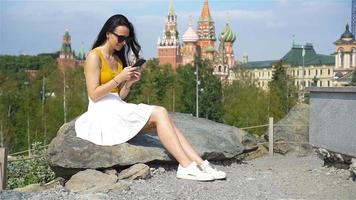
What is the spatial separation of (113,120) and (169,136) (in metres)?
0.59

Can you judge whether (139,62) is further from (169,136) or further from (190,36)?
(190,36)

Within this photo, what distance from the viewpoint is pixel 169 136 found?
17.2 feet

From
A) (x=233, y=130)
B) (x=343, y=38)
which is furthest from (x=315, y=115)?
(x=343, y=38)

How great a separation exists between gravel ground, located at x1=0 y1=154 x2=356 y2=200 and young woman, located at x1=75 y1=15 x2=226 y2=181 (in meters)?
0.21

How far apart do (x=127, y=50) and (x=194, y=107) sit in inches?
1279

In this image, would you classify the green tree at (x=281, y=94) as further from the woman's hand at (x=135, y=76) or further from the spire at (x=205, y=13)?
the spire at (x=205, y=13)

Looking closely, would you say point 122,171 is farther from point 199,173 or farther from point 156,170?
point 199,173

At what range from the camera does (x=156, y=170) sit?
584cm

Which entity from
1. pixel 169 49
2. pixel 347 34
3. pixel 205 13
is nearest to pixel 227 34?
pixel 205 13

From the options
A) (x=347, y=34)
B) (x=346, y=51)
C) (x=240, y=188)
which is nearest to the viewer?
(x=240, y=188)

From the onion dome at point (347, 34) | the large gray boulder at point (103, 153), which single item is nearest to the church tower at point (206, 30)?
the onion dome at point (347, 34)

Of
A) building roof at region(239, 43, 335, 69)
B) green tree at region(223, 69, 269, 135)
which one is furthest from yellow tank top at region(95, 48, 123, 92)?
building roof at region(239, 43, 335, 69)

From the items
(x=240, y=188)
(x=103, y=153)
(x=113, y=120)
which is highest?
(x=113, y=120)

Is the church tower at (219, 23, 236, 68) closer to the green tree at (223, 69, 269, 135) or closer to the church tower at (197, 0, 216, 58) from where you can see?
the church tower at (197, 0, 216, 58)
